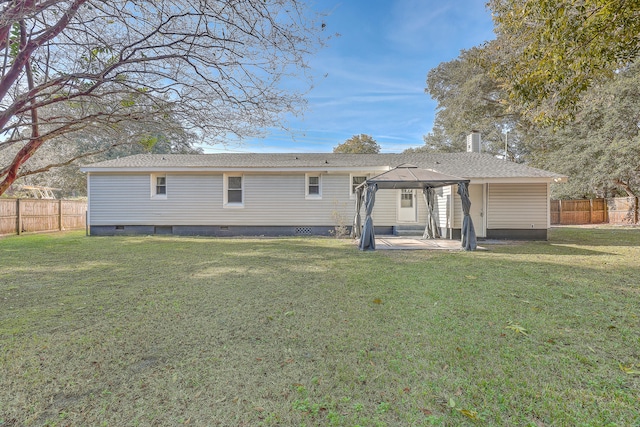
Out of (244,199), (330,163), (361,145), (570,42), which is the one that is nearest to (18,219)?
(244,199)

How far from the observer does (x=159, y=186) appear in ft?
42.2

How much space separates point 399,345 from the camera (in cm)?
294

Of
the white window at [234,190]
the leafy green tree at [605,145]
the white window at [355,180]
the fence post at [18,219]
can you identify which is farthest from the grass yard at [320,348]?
the leafy green tree at [605,145]

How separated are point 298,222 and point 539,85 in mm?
9094

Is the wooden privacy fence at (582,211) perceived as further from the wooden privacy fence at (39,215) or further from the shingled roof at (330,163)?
the wooden privacy fence at (39,215)

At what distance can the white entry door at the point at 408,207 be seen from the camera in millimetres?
12984

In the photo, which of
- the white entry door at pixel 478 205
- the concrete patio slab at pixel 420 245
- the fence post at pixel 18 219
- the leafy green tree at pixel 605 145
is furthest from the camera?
the leafy green tree at pixel 605 145

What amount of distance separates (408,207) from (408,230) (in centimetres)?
99

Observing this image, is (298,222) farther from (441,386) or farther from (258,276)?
(441,386)

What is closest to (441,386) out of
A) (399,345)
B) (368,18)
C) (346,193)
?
(399,345)

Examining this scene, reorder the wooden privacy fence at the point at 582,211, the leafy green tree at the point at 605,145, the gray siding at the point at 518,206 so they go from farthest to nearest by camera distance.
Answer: the wooden privacy fence at the point at 582,211, the leafy green tree at the point at 605,145, the gray siding at the point at 518,206

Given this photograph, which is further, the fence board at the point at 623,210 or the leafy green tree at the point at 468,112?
the leafy green tree at the point at 468,112

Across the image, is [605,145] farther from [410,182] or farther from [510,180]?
[410,182]

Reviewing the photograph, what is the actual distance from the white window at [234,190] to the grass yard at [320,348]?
7.18 m
